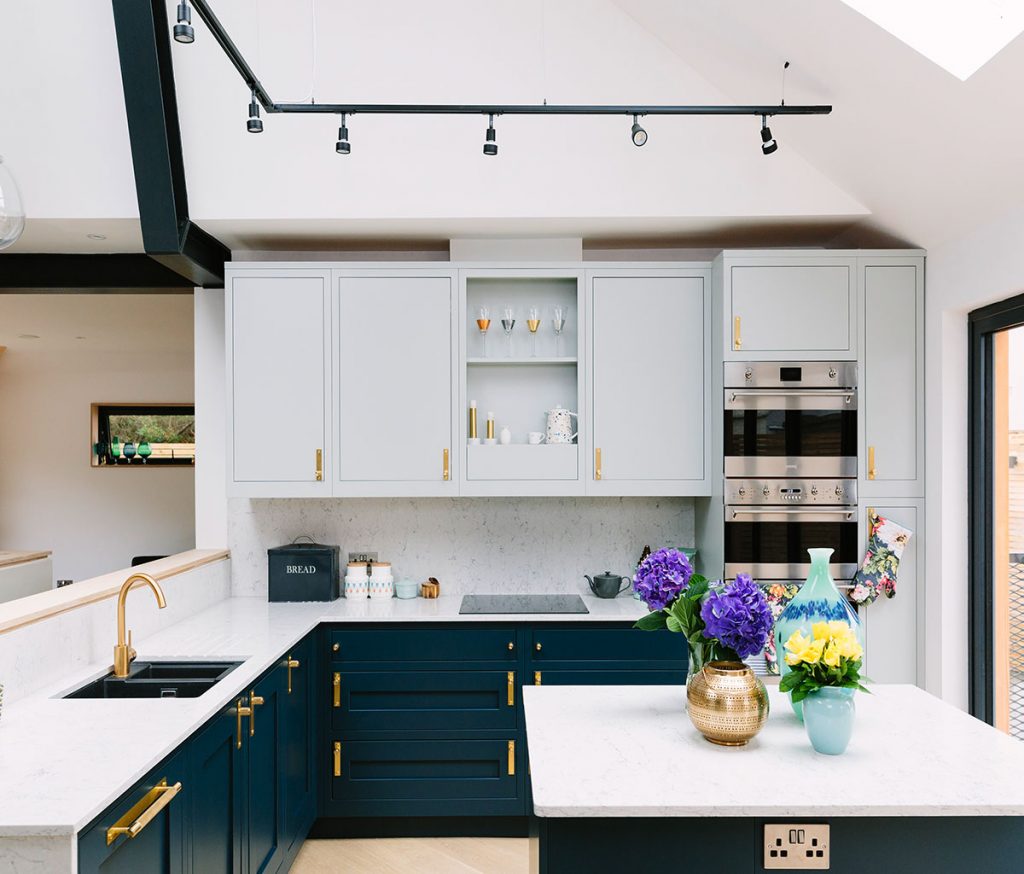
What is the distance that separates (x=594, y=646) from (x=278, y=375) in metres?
1.77

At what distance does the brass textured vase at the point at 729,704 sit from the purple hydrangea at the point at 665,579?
0.59ft

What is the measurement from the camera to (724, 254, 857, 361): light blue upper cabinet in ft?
11.0

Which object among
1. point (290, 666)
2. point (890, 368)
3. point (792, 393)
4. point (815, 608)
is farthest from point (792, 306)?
point (290, 666)

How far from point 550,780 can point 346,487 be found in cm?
210

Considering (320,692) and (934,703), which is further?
(320,692)

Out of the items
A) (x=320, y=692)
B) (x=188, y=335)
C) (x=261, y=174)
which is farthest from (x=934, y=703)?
(x=188, y=335)

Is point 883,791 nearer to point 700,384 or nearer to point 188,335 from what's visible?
point 700,384

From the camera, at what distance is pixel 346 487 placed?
3.49 metres

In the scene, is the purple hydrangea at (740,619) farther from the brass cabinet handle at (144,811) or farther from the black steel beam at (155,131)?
the black steel beam at (155,131)

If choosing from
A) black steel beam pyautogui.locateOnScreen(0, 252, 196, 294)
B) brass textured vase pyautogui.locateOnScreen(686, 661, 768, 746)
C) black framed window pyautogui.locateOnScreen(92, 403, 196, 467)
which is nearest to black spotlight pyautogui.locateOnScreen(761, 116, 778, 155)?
brass textured vase pyautogui.locateOnScreen(686, 661, 768, 746)

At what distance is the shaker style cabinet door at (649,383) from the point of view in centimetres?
348

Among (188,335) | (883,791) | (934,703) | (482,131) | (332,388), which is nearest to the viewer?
(883,791)

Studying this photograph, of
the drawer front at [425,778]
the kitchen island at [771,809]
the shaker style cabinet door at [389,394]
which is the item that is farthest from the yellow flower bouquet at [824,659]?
the shaker style cabinet door at [389,394]

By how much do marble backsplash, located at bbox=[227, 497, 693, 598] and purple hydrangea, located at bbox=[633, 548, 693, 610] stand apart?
6.49ft
